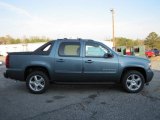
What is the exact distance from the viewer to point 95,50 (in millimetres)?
8406

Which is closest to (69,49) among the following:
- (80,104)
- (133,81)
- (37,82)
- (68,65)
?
(68,65)

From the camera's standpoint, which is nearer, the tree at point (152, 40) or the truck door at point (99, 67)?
the truck door at point (99, 67)

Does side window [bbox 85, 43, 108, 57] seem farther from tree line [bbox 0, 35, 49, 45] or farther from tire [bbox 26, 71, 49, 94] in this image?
tree line [bbox 0, 35, 49, 45]

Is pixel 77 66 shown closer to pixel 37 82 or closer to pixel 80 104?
pixel 37 82

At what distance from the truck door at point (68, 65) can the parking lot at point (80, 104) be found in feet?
1.80

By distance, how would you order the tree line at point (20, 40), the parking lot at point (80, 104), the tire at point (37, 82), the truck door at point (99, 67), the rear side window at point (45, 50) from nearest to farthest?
the parking lot at point (80, 104) → the truck door at point (99, 67) → the tire at point (37, 82) → the rear side window at point (45, 50) → the tree line at point (20, 40)

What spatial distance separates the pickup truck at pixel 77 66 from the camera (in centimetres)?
826

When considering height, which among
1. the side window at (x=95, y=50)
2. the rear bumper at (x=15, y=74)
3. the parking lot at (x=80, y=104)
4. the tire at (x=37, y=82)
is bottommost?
the parking lot at (x=80, y=104)

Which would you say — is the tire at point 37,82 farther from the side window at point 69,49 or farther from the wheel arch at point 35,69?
the side window at point 69,49

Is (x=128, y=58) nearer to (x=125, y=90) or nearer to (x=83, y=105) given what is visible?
(x=125, y=90)

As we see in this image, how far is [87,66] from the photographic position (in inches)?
325

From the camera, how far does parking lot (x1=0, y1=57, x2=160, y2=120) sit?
5.87 m

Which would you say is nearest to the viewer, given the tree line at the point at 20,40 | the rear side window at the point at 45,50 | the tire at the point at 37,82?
the tire at the point at 37,82

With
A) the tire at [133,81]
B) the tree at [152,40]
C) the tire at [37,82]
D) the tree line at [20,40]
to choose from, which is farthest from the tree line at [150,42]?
the tire at [37,82]
